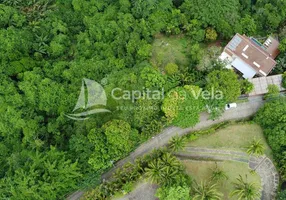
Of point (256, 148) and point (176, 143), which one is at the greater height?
point (176, 143)

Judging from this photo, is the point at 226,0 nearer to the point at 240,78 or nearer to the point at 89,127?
the point at 240,78

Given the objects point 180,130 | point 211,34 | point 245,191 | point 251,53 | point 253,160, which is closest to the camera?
point 245,191

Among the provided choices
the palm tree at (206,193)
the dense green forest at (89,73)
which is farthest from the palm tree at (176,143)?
the palm tree at (206,193)

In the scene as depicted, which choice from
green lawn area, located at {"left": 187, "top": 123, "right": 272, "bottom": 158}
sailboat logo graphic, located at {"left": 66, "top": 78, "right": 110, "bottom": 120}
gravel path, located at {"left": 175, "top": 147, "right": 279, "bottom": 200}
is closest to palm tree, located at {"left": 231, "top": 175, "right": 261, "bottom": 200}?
gravel path, located at {"left": 175, "top": 147, "right": 279, "bottom": 200}

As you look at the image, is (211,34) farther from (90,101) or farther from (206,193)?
(206,193)

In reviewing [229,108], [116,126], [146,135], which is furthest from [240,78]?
[116,126]

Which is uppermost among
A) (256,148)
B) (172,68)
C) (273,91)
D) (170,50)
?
(170,50)

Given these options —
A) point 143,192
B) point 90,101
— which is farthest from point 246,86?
point 90,101
